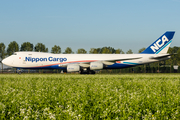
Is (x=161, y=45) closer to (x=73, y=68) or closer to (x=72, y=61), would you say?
(x=72, y=61)

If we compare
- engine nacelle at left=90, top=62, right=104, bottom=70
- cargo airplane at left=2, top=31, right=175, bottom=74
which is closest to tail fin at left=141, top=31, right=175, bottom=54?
cargo airplane at left=2, top=31, right=175, bottom=74

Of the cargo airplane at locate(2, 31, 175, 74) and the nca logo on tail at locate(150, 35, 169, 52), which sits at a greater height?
the nca logo on tail at locate(150, 35, 169, 52)

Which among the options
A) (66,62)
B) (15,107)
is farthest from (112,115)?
(66,62)

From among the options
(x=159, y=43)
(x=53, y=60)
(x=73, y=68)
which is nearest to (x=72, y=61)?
(x=73, y=68)

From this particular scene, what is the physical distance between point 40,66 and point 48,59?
2.17 m

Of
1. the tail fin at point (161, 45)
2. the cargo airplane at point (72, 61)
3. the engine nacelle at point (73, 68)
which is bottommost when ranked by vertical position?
the engine nacelle at point (73, 68)

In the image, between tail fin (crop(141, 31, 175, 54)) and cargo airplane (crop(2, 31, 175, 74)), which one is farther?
tail fin (crop(141, 31, 175, 54))

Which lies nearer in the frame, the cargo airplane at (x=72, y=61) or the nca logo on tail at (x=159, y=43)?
the cargo airplane at (x=72, y=61)

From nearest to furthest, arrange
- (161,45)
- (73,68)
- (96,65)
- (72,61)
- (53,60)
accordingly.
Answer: (73,68)
(96,65)
(53,60)
(72,61)
(161,45)

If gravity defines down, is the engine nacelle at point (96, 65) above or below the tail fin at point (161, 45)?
below

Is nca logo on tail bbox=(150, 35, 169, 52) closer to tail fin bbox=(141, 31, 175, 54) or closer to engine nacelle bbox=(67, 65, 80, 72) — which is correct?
tail fin bbox=(141, 31, 175, 54)

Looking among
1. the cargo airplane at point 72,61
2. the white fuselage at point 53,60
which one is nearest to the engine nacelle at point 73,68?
the cargo airplane at point 72,61

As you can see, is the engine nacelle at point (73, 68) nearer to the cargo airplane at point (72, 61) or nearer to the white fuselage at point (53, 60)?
the cargo airplane at point (72, 61)

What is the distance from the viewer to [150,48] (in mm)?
46031
